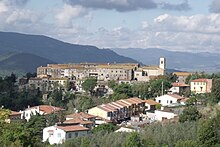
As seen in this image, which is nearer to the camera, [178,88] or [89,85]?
[178,88]

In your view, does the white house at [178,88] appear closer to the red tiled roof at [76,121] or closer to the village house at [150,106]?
the village house at [150,106]

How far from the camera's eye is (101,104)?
4756 cm

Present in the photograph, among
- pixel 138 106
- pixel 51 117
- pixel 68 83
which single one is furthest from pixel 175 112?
pixel 68 83

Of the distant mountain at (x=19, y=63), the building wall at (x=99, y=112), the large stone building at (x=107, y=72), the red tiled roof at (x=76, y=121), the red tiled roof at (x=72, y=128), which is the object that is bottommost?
the red tiled roof at (x=72, y=128)

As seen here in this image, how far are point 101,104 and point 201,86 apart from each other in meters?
12.6

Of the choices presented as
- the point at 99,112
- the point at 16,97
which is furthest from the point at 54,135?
the point at 16,97

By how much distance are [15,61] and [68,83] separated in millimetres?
102989

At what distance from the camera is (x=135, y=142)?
25078 mm

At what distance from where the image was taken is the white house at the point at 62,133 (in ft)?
106

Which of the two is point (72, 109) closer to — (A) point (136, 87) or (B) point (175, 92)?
(A) point (136, 87)

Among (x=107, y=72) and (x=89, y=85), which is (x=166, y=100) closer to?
(x=89, y=85)

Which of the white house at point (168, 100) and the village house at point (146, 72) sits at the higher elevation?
the village house at point (146, 72)

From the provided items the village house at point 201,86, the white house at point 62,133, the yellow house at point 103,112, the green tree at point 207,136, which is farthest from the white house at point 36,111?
the green tree at point 207,136

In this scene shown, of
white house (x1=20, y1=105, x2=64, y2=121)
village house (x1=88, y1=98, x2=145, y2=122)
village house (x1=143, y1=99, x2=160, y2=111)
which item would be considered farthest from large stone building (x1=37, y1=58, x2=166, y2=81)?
white house (x1=20, y1=105, x2=64, y2=121)
